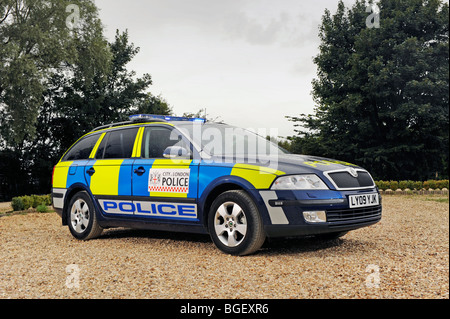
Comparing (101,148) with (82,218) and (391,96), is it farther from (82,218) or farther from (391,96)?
(391,96)

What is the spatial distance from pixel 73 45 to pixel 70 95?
3.79 metres

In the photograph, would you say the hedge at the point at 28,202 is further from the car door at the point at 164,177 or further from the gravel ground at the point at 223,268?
the car door at the point at 164,177

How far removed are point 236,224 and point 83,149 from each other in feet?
11.5

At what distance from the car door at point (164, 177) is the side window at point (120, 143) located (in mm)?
235

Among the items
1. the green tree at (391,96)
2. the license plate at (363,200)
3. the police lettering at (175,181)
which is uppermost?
the green tree at (391,96)

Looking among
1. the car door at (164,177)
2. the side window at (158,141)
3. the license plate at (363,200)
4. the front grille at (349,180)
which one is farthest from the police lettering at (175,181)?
the license plate at (363,200)

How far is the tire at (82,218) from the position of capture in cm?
702

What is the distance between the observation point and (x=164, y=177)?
234 inches

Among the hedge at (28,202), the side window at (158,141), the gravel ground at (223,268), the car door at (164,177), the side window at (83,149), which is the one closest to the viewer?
the gravel ground at (223,268)

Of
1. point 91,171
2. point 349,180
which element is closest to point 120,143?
point 91,171

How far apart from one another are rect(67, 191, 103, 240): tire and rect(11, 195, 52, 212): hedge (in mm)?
6015

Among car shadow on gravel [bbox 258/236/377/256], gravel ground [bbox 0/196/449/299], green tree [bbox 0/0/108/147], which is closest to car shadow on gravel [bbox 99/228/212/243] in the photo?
gravel ground [bbox 0/196/449/299]

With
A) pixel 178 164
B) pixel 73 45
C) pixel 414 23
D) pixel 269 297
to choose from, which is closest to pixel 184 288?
pixel 269 297

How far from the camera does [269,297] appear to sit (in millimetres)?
3695
